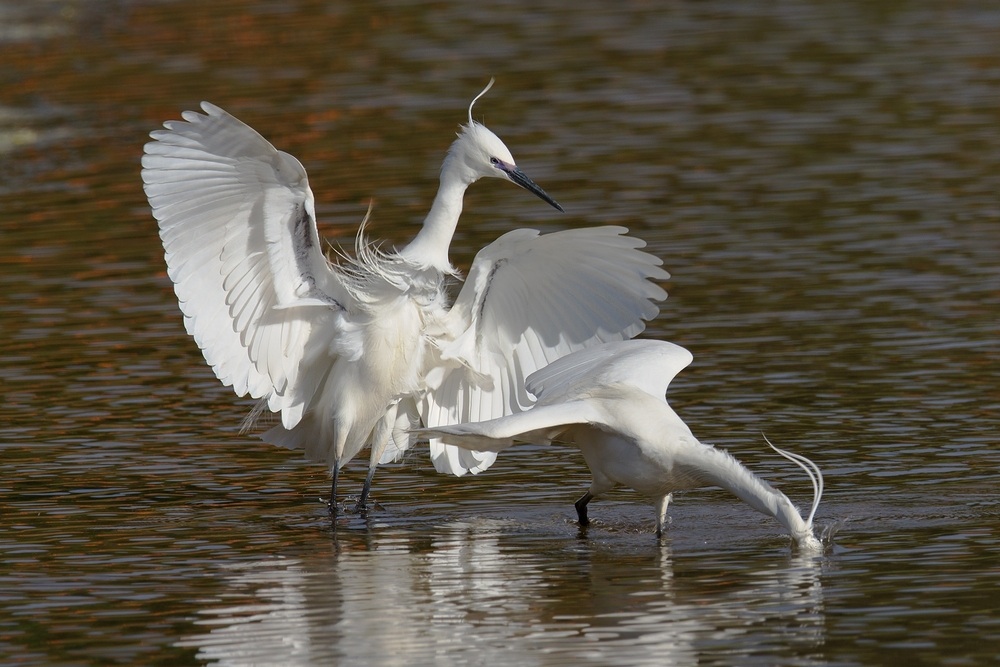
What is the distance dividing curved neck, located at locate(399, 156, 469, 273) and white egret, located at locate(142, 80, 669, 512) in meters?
0.01

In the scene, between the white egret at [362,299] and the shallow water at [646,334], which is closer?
the shallow water at [646,334]

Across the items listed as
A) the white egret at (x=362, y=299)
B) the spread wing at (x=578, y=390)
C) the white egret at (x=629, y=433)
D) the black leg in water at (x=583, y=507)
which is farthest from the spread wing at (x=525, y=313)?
the black leg in water at (x=583, y=507)

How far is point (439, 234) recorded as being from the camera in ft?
35.7

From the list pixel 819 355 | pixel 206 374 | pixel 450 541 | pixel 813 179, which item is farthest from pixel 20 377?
pixel 813 179

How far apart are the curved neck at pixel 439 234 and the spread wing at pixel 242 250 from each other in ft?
1.75

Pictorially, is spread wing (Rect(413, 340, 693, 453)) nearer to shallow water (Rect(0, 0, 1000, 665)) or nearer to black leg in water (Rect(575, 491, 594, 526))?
black leg in water (Rect(575, 491, 594, 526))

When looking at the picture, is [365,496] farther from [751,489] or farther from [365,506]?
[751,489]

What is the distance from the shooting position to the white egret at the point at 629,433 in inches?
362

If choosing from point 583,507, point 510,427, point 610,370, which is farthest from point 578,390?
point 510,427

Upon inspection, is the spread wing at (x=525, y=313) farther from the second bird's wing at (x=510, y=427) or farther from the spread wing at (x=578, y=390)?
the second bird's wing at (x=510, y=427)

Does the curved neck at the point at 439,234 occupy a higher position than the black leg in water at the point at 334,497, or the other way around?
the curved neck at the point at 439,234

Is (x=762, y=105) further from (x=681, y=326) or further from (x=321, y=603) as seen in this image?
(x=321, y=603)

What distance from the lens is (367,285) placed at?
422 inches

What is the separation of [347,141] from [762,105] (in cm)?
524
